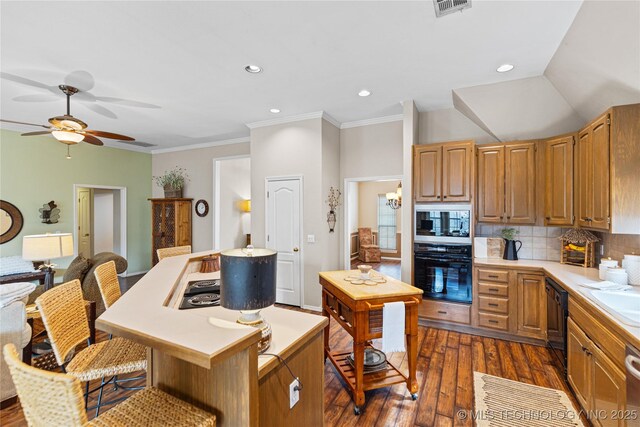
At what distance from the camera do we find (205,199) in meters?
6.31

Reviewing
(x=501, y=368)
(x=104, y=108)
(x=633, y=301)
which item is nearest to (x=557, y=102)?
→ (x=633, y=301)

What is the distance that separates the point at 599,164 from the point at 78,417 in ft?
12.5

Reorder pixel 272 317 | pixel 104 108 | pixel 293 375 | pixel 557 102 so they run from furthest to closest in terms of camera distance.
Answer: pixel 104 108, pixel 557 102, pixel 272 317, pixel 293 375

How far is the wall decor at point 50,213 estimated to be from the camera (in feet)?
17.4

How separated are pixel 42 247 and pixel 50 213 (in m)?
2.20

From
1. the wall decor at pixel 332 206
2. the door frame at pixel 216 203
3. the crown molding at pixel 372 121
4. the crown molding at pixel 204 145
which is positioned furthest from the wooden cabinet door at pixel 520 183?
the door frame at pixel 216 203

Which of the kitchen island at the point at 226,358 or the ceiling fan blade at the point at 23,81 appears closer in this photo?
the kitchen island at the point at 226,358

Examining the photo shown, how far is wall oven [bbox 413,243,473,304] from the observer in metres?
3.54

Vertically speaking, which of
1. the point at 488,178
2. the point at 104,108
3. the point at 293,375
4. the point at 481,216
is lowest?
the point at 293,375

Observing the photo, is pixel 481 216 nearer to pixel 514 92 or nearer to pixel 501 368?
pixel 514 92

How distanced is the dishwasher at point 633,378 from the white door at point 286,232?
359cm

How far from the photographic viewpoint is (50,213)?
5375mm

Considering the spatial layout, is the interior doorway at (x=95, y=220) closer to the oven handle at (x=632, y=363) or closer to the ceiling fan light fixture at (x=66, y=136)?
the ceiling fan light fixture at (x=66, y=136)

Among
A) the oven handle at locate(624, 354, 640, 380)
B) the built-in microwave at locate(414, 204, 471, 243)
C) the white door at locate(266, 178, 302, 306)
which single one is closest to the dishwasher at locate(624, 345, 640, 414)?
the oven handle at locate(624, 354, 640, 380)
